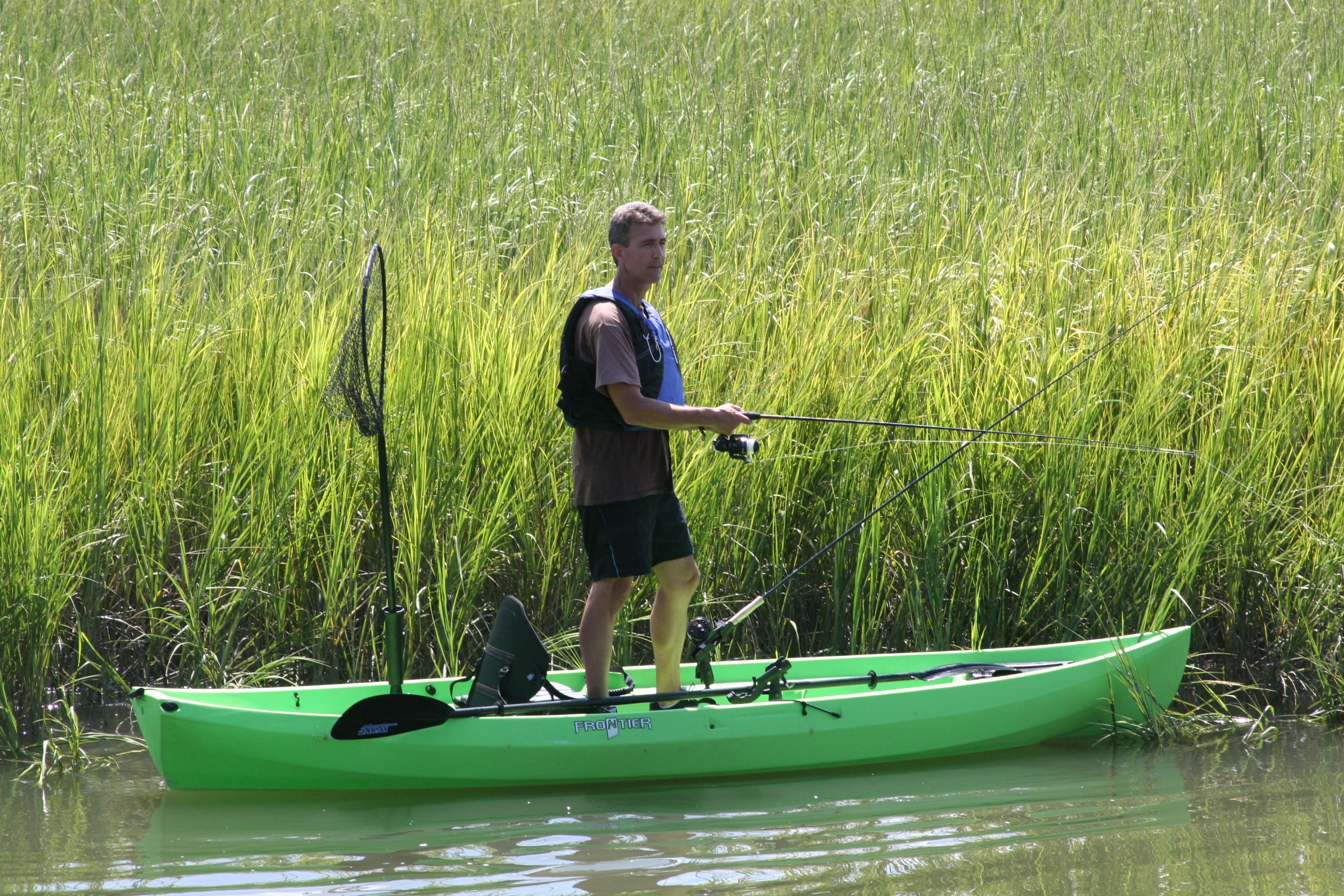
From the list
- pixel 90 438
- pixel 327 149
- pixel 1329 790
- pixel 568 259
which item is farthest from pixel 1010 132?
pixel 90 438

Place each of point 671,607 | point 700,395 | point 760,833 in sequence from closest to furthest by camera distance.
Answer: point 760,833
point 671,607
point 700,395

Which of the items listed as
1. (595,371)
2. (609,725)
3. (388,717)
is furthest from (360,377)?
(609,725)

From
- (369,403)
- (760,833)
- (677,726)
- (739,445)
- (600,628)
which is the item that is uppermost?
(369,403)

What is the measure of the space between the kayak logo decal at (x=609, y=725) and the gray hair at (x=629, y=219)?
5.12ft

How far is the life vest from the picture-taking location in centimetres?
429

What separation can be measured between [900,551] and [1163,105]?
5671mm

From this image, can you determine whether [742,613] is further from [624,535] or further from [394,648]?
[394,648]

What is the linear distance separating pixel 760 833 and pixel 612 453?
128 cm

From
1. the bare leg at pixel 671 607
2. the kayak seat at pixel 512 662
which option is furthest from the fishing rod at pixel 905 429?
the kayak seat at pixel 512 662

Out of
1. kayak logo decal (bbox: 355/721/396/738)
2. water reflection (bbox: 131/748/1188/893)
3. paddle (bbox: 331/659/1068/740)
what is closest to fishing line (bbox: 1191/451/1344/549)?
paddle (bbox: 331/659/1068/740)

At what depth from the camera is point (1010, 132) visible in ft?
29.5

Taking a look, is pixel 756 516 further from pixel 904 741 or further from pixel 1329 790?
pixel 1329 790

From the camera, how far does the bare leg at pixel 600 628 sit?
4.37 metres

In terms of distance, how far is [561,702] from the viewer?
4.33m
